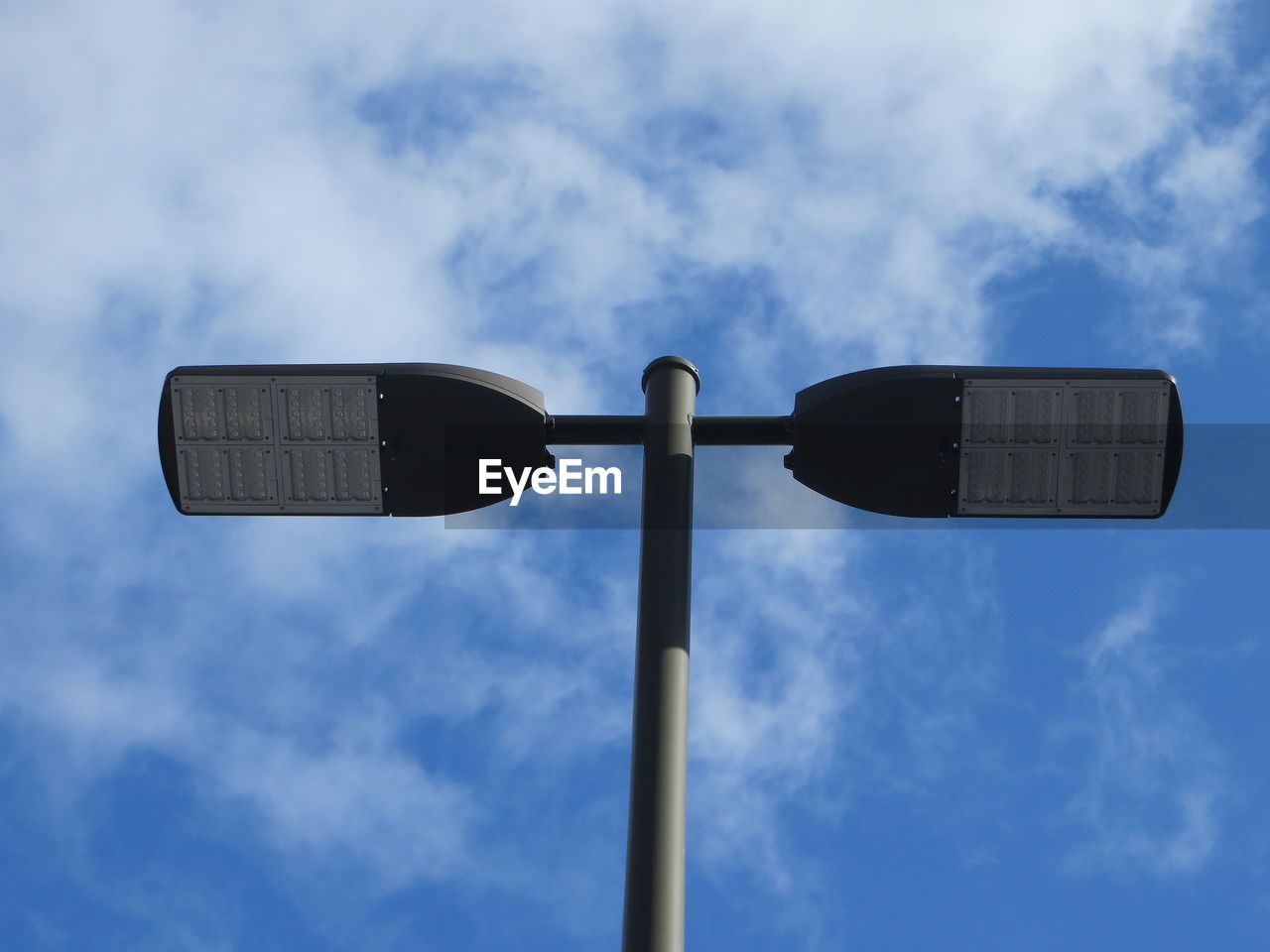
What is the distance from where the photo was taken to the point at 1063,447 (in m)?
5.73

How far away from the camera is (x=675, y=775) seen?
462cm

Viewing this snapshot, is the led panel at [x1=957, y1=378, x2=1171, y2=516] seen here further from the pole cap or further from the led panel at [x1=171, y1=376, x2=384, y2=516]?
the led panel at [x1=171, y1=376, x2=384, y2=516]

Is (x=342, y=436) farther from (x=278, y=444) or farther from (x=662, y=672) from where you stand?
(x=662, y=672)

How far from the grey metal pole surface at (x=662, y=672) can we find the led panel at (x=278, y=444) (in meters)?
1.18

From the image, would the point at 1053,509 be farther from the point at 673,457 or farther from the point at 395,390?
the point at 395,390

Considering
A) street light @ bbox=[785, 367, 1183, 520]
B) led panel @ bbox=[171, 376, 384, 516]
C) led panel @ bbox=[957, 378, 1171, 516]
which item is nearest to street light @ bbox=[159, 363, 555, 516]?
led panel @ bbox=[171, 376, 384, 516]

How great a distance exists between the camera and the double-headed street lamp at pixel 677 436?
565 cm

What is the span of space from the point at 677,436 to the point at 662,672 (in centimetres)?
104

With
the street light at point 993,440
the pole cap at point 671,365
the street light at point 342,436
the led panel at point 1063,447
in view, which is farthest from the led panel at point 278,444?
the led panel at point 1063,447

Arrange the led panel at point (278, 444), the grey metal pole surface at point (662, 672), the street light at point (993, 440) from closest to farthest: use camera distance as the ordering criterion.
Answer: the grey metal pole surface at point (662, 672) → the street light at point (993, 440) → the led panel at point (278, 444)

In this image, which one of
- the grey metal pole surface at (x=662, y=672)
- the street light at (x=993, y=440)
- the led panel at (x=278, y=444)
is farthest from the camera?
the led panel at (x=278, y=444)

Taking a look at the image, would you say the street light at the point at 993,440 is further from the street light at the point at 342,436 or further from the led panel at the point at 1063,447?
the street light at the point at 342,436

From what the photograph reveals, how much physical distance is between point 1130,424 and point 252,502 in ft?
11.7

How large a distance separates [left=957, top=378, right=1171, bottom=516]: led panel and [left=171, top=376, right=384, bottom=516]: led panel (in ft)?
7.92
